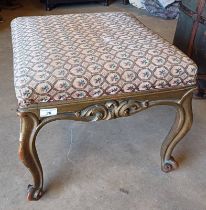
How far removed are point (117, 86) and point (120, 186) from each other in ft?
1.45

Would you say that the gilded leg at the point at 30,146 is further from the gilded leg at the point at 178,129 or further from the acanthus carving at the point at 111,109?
the gilded leg at the point at 178,129

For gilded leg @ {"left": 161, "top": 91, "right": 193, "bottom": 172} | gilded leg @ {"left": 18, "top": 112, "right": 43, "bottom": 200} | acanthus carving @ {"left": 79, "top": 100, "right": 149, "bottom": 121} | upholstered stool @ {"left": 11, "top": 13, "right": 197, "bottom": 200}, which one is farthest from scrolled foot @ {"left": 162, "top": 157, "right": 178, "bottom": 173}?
gilded leg @ {"left": 18, "top": 112, "right": 43, "bottom": 200}

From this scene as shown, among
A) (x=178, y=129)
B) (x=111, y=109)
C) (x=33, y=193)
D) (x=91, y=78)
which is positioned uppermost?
(x=91, y=78)

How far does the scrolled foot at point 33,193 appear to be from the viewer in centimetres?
105

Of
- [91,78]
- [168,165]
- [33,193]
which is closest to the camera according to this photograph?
[91,78]

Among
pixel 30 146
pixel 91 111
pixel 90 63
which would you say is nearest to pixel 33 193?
pixel 30 146

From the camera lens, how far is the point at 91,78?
0.88 metres

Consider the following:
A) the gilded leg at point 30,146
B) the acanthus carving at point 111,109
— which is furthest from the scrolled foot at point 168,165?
the gilded leg at point 30,146

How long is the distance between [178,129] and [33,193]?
1.90 ft

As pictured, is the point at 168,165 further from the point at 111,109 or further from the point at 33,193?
the point at 33,193

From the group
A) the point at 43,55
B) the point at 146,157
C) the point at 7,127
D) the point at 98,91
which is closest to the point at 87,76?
the point at 98,91

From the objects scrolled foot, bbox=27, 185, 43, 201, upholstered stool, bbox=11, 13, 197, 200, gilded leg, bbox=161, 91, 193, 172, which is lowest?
scrolled foot, bbox=27, 185, 43, 201

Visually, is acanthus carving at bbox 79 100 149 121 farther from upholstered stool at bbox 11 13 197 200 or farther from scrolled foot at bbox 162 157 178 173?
scrolled foot at bbox 162 157 178 173

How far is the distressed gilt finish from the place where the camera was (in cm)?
88
